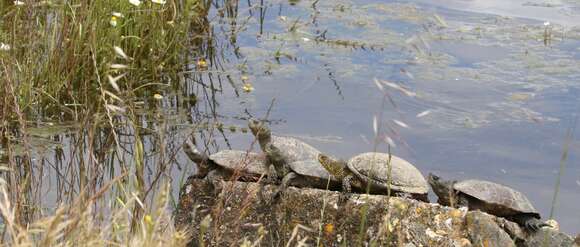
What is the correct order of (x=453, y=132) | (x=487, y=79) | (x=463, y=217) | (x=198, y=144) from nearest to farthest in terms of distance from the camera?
(x=463, y=217), (x=198, y=144), (x=453, y=132), (x=487, y=79)

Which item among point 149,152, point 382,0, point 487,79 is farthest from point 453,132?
point 382,0

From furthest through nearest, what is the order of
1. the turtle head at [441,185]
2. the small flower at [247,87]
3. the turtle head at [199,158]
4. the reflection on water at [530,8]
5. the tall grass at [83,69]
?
1. the reflection on water at [530,8]
2. the small flower at [247,87]
3. the tall grass at [83,69]
4. the turtle head at [199,158]
5. the turtle head at [441,185]

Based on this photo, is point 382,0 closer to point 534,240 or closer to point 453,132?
point 453,132

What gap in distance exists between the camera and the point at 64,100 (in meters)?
7.40

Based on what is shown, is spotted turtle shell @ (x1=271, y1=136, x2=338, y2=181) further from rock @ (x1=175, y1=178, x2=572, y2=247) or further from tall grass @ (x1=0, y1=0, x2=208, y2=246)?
tall grass @ (x1=0, y1=0, x2=208, y2=246)

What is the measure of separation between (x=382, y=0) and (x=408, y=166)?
702 cm

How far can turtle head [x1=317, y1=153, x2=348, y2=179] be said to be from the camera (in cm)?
493

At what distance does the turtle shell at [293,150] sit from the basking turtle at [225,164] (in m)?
0.14

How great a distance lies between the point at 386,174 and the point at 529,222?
2.27 ft

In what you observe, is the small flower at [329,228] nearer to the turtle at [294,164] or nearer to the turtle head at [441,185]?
the turtle at [294,164]

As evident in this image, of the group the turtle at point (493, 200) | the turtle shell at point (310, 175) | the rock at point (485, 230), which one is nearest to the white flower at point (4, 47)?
the turtle shell at point (310, 175)

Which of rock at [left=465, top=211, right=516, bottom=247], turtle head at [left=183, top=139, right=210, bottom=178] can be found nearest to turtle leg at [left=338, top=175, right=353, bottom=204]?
rock at [left=465, top=211, right=516, bottom=247]

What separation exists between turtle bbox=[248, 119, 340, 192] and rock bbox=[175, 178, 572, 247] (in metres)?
0.06

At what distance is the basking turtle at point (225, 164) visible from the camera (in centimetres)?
512
